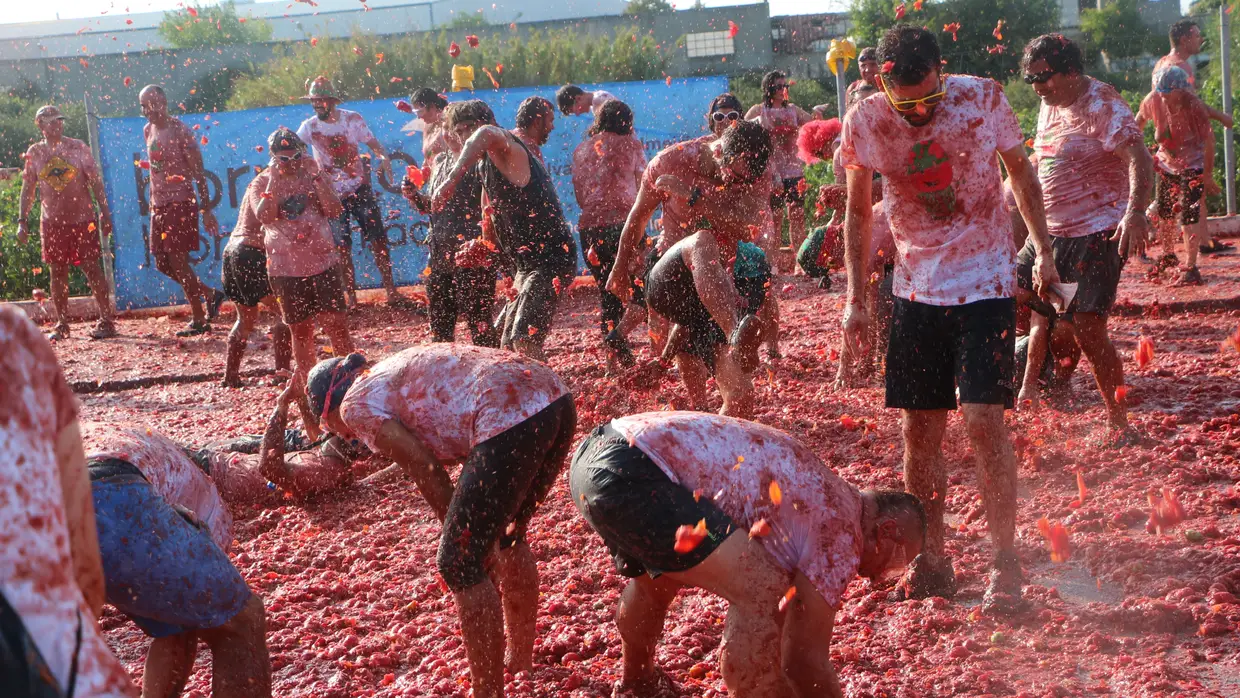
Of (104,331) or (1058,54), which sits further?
(104,331)

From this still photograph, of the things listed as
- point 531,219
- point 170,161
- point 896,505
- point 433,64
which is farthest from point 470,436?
point 433,64

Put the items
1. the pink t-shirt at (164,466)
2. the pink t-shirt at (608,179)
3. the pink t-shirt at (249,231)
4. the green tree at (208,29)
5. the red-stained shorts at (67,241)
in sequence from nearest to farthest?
the pink t-shirt at (164,466), the pink t-shirt at (249,231), the pink t-shirt at (608,179), the red-stained shorts at (67,241), the green tree at (208,29)

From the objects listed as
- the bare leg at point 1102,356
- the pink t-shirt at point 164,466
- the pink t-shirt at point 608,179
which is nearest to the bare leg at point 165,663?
the pink t-shirt at point 164,466

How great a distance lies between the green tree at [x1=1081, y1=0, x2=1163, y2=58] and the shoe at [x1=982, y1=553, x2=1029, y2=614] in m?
48.8

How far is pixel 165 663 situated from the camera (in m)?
3.43

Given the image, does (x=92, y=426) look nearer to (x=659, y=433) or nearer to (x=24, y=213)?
(x=659, y=433)

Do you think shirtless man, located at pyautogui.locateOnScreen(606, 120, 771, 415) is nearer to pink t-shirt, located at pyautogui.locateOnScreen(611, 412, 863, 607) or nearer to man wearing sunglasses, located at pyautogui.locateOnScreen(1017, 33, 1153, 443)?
man wearing sunglasses, located at pyautogui.locateOnScreen(1017, 33, 1153, 443)

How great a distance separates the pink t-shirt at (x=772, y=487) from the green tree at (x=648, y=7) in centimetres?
5997

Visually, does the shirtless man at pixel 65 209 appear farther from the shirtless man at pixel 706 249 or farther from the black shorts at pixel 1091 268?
the black shorts at pixel 1091 268

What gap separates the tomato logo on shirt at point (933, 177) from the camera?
411 centimetres

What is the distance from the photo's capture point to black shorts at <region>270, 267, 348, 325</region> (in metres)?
8.07

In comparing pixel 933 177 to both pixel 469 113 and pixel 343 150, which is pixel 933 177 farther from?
pixel 343 150

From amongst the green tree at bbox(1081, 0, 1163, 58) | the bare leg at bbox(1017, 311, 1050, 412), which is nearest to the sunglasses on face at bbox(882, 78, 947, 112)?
the bare leg at bbox(1017, 311, 1050, 412)

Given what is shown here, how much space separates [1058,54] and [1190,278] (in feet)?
17.0
